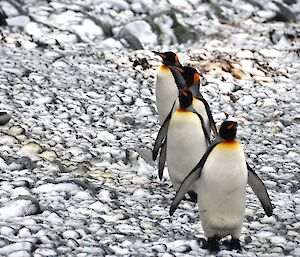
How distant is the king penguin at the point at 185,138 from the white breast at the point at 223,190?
66 cm

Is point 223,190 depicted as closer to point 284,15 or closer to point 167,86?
point 167,86

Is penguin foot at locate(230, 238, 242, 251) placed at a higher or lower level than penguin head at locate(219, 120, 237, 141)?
lower

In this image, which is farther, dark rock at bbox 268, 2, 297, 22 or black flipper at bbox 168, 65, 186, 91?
dark rock at bbox 268, 2, 297, 22

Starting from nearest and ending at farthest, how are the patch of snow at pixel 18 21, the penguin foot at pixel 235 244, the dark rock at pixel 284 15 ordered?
the penguin foot at pixel 235 244, the patch of snow at pixel 18 21, the dark rock at pixel 284 15

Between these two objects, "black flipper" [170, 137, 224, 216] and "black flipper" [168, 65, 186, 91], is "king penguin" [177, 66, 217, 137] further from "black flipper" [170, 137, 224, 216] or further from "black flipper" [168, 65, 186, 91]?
"black flipper" [170, 137, 224, 216]

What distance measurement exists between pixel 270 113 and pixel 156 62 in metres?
1.95

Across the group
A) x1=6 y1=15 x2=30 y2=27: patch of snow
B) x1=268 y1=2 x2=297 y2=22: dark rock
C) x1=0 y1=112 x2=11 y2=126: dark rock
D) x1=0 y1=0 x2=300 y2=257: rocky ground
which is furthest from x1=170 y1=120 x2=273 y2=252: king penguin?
x1=268 y1=2 x2=297 y2=22: dark rock

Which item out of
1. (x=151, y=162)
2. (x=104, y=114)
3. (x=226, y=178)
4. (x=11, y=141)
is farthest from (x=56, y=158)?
(x=226, y=178)

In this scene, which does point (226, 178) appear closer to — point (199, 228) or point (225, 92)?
point (199, 228)

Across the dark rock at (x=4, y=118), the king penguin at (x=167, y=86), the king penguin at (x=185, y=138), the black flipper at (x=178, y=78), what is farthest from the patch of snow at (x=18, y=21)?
the king penguin at (x=185, y=138)

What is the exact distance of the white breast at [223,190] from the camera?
335 cm

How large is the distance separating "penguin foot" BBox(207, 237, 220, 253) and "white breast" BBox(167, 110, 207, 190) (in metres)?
0.87

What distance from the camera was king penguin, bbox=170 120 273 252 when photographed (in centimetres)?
335

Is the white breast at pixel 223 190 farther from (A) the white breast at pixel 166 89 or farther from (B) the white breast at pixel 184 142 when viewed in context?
(A) the white breast at pixel 166 89
